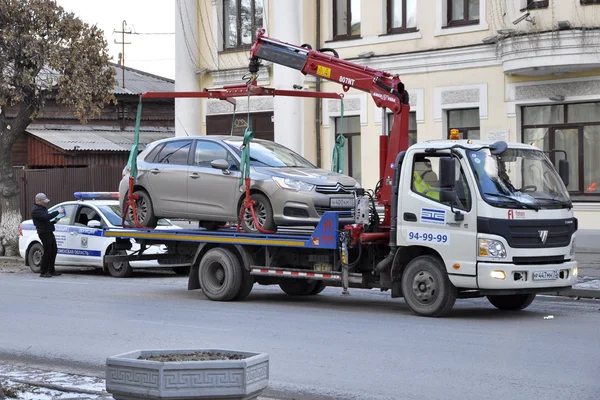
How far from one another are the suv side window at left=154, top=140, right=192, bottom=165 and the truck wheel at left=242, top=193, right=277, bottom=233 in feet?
5.36

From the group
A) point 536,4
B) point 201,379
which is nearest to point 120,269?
point 536,4

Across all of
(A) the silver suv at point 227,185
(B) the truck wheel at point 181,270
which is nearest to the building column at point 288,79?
(B) the truck wheel at point 181,270

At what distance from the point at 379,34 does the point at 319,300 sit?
12.6 metres

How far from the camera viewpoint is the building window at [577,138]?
23.7 meters

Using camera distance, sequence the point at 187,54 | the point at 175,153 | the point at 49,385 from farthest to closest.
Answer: the point at 187,54
the point at 175,153
the point at 49,385

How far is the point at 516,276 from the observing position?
13.2 metres

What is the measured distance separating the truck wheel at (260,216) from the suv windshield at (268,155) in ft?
2.15

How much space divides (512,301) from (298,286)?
3713 mm

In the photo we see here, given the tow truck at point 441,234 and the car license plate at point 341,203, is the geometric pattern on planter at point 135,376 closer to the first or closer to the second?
the tow truck at point 441,234

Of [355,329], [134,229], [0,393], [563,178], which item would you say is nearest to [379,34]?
[134,229]

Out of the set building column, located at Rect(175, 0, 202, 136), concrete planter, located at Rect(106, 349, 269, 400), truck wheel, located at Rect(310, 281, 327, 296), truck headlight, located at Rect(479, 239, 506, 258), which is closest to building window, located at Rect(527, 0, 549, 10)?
truck wheel, located at Rect(310, 281, 327, 296)

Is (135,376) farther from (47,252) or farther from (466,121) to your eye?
(466,121)

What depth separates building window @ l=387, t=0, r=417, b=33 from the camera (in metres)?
27.1

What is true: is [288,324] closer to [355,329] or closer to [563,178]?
[355,329]
